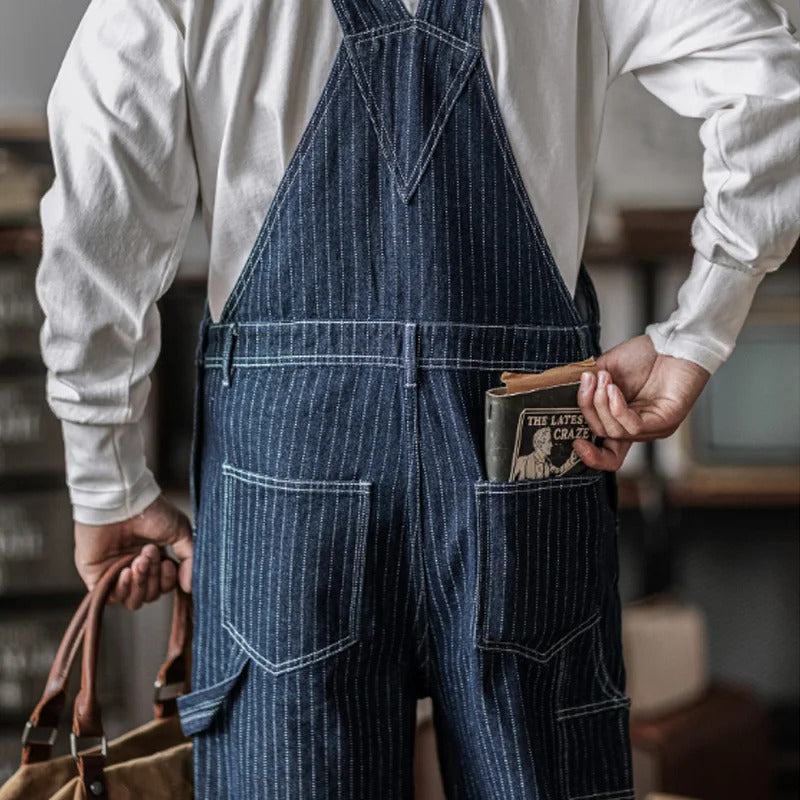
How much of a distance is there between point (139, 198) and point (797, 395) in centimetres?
198

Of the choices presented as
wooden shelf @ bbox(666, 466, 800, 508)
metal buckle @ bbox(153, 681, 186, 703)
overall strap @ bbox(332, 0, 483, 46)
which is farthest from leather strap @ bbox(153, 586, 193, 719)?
wooden shelf @ bbox(666, 466, 800, 508)

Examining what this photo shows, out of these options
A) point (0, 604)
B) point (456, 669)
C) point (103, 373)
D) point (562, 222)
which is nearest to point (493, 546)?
point (456, 669)

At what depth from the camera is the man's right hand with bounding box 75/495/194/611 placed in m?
1.09

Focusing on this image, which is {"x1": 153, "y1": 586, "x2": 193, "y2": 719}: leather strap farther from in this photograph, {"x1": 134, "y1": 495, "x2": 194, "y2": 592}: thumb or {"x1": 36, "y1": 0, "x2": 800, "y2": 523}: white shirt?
{"x1": 36, "y1": 0, "x2": 800, "y2": 523}: white shirt

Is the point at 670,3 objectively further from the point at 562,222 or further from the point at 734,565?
the point at 734,565

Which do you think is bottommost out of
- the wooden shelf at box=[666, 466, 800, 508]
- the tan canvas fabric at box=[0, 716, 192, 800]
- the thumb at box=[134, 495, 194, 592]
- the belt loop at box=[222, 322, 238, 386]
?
the wooden shelf at box=[666, 466, 800, 508]

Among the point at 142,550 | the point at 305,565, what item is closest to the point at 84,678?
the point at 142,550

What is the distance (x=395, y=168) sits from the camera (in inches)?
35.6

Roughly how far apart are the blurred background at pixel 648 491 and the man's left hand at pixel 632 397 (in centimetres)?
116

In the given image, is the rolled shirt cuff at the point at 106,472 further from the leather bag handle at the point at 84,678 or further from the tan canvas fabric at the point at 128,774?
the tan canvas fabric at the point at 128,774

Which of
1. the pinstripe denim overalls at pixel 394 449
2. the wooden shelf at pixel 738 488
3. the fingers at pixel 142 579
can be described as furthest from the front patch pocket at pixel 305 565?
the wooden shelf at pixel 738 488

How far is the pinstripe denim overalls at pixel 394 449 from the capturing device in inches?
35.4

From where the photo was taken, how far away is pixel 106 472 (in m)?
1.04

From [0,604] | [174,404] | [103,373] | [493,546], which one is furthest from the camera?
[174,404]
